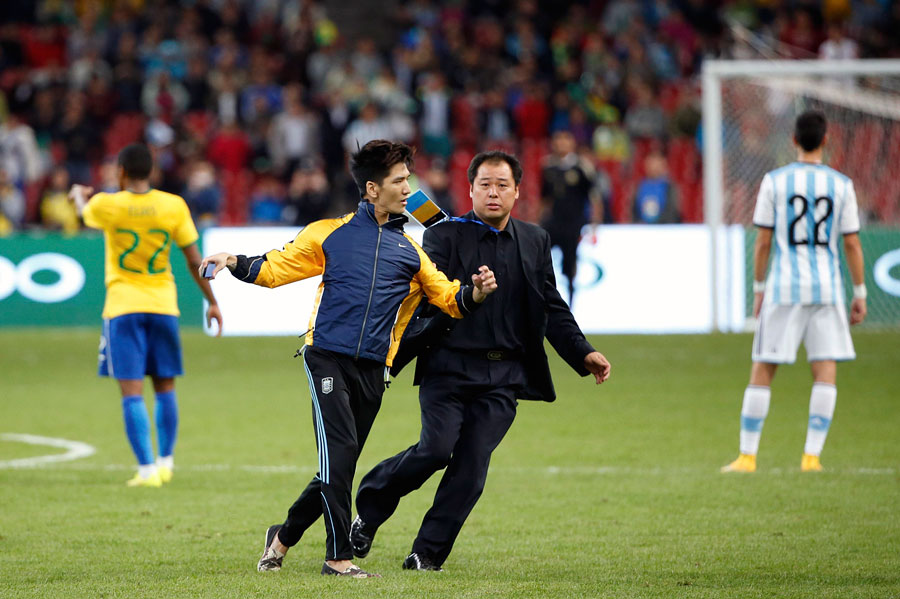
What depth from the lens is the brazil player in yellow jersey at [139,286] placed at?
26.3 feet

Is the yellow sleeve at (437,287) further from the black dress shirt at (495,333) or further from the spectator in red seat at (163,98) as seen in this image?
the spectator in red seat at (163,98)

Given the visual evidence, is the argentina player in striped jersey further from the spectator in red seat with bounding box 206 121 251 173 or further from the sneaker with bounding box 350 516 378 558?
the spectator in red seat with bounding box 206 121 251 173

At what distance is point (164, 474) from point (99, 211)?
1639 mm

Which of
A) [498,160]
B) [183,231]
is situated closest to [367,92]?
[183,231]

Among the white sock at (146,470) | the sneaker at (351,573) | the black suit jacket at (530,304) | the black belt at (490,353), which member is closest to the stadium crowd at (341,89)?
the white sock at (146,470)

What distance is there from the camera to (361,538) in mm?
5754

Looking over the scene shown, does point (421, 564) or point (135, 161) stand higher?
point (135, 161)

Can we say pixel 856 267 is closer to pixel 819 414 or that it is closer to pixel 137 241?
pixel 819 414

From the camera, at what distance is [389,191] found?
5570 mm

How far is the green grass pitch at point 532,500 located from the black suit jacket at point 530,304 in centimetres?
85

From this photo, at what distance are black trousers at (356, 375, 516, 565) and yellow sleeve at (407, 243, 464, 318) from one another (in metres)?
0.34

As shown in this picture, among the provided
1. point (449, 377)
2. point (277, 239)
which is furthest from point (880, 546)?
Result: point (277, 239)

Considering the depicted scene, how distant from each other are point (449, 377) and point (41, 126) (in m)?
18.2

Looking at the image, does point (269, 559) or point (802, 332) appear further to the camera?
point (802, 332)
